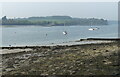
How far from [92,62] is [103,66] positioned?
2105 millimetres

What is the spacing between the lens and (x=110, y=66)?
67.8 feet

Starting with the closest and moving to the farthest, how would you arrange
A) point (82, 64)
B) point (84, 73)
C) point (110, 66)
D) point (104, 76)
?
point (104, 76)
point (84, 73)
point (110, 66)
point (82, 64)

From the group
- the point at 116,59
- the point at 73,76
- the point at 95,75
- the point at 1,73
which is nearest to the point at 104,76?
the point at 95,75

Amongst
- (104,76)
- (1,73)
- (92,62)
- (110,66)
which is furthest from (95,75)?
(1,73)

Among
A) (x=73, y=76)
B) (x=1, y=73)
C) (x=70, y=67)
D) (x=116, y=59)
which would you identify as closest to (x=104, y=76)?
(x=73, y=76)

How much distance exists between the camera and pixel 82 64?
877 inches

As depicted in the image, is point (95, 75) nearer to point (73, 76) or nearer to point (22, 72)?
point (73, 76)

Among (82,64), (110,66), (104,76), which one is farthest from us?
(82,64)

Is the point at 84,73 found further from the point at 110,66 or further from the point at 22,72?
the point at 22,72

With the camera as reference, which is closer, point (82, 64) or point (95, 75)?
point (95, 75)

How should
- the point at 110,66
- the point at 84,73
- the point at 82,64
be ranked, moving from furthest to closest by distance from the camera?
the point at 82,64, the point at 110,66, the point at 84,73

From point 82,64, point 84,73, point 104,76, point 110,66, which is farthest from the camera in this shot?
point 82,64

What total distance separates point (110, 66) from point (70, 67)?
10.1 ft

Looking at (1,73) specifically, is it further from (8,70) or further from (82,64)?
(82,64)
